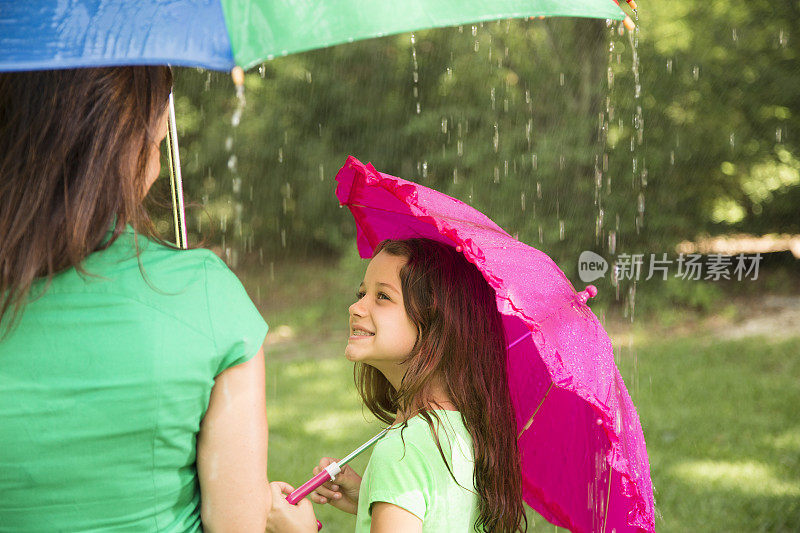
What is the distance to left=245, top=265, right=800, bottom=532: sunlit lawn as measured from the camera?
4266 millimetres

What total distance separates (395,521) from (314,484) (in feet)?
0.64

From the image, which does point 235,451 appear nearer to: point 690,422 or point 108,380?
point 108,380

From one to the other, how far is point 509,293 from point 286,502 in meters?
0.56

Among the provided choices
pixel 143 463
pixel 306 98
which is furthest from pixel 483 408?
pixel 306 98

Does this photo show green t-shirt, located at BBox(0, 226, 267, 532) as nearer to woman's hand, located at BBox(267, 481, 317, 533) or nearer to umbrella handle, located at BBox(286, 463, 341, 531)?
woman's hand, located at BBox(267, 481, 317, 533)

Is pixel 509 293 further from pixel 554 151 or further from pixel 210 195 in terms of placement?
pixel 210 195

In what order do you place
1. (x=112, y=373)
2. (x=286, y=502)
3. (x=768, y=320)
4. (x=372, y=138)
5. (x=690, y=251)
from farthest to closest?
(x=372, y=138)
(x=690, y=251)
(x=768, y=320)
(x=286, y=502)
(x=112, y=373)

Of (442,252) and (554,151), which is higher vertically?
(442,252)

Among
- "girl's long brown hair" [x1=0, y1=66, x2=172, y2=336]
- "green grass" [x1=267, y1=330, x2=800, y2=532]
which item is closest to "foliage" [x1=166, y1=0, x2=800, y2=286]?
"green grass" [x1=267, y1=330, x2=800, y2=532]

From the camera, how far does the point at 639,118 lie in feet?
29.8

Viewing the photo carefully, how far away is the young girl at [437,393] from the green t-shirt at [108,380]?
2.03ft

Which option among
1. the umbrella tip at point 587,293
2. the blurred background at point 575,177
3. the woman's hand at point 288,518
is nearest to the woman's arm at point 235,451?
the woman's hand at point 288,518

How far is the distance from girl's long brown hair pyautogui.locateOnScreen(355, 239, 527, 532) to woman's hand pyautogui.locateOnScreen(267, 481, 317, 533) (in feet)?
1.11

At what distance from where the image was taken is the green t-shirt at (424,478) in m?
1.75
